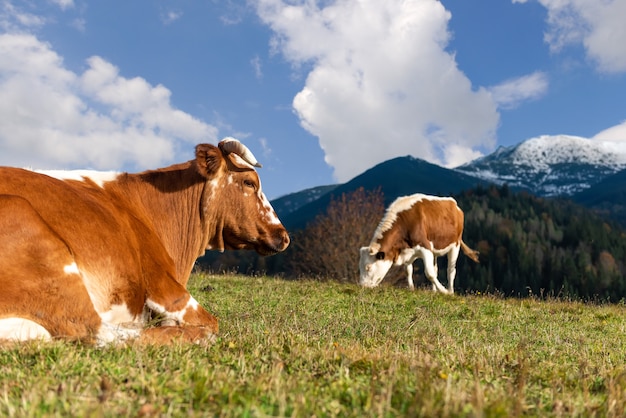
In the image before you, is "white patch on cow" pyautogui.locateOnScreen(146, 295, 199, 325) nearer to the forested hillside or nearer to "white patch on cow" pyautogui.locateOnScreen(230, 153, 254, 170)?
"white patch on cow" pyautogui.locateOnScreen(230, 153, 254, 170)

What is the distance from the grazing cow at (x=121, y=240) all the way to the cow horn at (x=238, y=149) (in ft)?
0.05

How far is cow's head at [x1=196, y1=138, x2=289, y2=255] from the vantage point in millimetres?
6535

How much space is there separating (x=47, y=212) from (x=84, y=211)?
0.33 m

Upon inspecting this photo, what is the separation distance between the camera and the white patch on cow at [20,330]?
3.96m

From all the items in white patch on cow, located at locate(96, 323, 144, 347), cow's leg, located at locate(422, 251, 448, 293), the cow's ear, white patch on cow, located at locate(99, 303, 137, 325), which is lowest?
white patch on cow, located at locate(96, 323, 144, 347)

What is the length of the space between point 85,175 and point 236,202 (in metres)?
1.83

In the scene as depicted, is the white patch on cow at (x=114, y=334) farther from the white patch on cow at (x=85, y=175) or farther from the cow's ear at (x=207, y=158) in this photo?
the cow's ear at (x=207, y=158)

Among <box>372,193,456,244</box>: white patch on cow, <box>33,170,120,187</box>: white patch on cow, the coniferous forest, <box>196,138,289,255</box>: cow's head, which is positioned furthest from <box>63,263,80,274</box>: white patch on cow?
the coniferous forest

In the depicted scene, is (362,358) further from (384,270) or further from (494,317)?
(384,270)

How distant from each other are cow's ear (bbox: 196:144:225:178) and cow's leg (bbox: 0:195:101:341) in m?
2.37

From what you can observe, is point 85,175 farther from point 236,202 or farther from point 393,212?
point 393,212

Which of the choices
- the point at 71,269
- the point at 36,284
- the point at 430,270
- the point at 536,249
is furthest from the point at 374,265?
the point at 536,249

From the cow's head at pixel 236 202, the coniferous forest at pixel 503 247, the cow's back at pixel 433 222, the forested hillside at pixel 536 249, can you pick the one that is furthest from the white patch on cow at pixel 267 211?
the forested hillside at pixel 536 249

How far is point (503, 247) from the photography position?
374 feet
